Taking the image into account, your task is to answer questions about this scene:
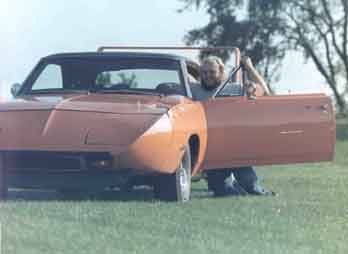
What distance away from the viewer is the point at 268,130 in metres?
13.0

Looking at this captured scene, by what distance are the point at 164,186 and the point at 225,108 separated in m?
1.23

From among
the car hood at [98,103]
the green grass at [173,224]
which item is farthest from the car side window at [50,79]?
the green grass at [173,224]

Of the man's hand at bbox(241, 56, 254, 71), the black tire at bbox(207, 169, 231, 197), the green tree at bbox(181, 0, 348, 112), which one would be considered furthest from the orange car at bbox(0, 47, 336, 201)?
the green tree at bbox(181, 0, 348, 112)

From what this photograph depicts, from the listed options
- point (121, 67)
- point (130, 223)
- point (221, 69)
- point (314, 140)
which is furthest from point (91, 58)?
point (130, 223)

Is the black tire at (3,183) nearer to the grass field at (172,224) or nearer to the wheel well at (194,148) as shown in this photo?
the grass field at (172,224)

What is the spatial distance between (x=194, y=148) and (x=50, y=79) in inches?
69.1

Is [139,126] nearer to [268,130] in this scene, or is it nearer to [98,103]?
[98,103]

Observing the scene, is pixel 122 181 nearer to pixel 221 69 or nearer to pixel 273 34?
pixel 221 69

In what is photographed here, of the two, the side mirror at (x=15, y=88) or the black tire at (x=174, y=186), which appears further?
the side mirror at (x=15, y=88)

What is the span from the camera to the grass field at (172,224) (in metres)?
8.79

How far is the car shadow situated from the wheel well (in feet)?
1.72

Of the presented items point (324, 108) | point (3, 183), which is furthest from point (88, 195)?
point (324, 108)

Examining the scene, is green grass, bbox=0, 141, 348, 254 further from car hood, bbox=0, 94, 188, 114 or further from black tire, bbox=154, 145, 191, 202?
car hood, bbox=0, 94, 188, 114

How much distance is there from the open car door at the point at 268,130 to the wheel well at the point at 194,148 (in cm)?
15
